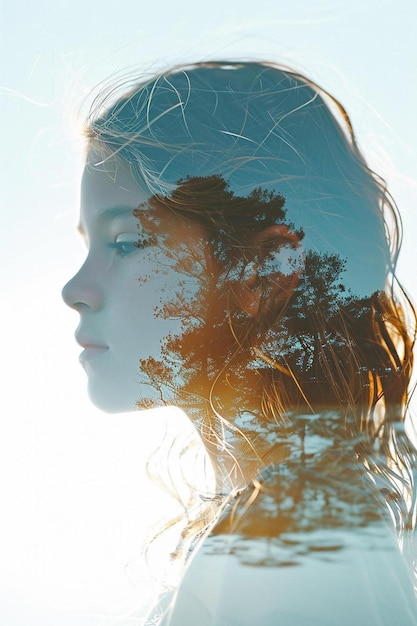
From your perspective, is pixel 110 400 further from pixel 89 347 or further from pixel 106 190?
pixel 106 190

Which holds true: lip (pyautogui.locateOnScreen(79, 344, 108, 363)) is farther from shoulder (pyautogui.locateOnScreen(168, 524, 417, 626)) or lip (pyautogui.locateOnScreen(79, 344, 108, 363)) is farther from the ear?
shoulder (pyautogui.locateOnScreen(168, 524, 417, 626))

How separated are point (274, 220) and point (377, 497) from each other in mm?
Answer: 431

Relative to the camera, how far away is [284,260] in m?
1.05

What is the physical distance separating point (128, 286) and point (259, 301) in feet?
0.72

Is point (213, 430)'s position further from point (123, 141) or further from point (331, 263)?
point (123, 141)

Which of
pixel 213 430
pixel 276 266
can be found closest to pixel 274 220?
pixel 276 266

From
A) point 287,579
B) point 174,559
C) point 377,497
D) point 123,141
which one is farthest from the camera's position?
point 174,559

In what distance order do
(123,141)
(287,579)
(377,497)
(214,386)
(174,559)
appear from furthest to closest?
1. (174,559)
2. (123,141)
3. (214,386)
4. (377,497)
5. (287,579)

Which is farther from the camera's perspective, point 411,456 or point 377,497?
point 411,456

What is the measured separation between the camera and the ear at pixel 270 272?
1047 millimetres

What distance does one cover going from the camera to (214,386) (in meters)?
1.08

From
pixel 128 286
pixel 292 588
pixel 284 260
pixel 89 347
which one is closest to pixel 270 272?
pixel 284 260

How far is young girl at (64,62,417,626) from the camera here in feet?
3.14

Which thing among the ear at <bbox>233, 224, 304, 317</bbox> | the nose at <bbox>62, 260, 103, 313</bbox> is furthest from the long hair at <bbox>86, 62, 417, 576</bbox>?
the nose at <bbox>62, 260, 103, 313</bbox>
